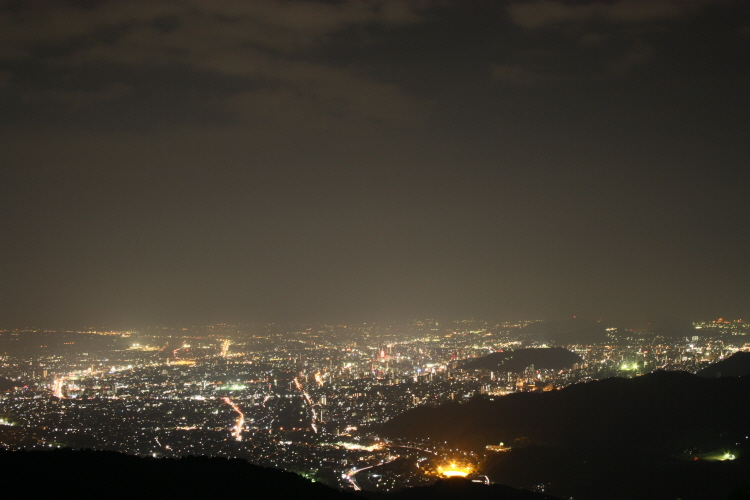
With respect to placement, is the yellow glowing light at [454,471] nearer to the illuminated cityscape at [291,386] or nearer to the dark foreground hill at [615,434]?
the illuminated cityscape at [291,386]

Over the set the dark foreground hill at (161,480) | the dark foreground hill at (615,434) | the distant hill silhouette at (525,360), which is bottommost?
the distant hill silhouette at (525,360)

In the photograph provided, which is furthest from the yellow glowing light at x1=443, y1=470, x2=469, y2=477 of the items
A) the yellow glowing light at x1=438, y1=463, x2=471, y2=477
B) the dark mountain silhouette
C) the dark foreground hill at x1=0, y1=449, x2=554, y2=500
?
the dark mountain silhouette

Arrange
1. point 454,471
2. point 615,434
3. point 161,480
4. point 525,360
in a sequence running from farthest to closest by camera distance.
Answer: point 525,360, point 615,434, point 454,471, point 161,480

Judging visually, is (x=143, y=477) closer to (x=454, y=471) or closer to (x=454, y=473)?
(x=454, y=473)

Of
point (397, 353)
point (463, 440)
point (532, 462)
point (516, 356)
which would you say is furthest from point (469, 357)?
point (532, 462)

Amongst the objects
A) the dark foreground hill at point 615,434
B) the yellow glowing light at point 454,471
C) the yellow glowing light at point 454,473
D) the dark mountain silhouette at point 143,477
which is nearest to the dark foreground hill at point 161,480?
the dark mountain silhouette at point 143,477

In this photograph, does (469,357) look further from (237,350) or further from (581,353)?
(237,350)

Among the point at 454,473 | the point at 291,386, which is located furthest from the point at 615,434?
the point at 291,386

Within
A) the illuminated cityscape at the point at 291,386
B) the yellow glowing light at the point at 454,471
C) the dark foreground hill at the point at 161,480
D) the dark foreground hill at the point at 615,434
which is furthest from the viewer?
the illuminated cityscape at the point at 291,386
